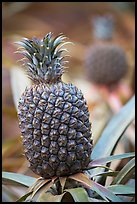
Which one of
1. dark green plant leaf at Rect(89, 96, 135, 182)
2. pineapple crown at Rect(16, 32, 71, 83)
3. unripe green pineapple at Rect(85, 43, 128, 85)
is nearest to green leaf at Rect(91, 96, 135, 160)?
dark green plant leaf at Rect(89, 96, 135, 182)

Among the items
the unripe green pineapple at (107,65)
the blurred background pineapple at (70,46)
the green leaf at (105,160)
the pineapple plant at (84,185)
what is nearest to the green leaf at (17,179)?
the pineapple plant at (84,185)

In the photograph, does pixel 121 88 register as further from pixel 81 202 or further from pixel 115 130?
pixel 81 202

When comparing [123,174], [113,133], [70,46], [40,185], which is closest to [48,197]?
[40,185]

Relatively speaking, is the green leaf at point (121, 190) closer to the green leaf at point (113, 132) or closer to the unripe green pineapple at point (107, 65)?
the green leaf at point (113, 132)

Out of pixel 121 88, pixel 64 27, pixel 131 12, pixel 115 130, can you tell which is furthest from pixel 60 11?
pixel 115 130

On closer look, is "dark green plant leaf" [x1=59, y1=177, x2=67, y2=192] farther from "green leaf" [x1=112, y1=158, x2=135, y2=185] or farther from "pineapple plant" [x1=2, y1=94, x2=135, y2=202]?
"green leaf" [x1=112, y1=158, x2=135, y2=185]

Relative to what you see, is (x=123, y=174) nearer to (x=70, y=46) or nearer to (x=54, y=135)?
(x=54, y=135)
